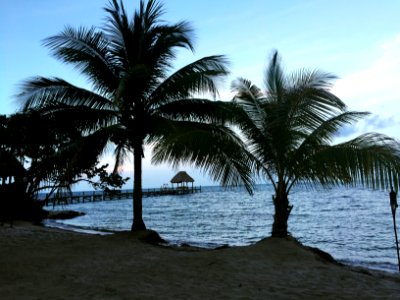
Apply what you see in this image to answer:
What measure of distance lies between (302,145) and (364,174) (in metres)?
1.97

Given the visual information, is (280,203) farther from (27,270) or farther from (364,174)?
(27,270)

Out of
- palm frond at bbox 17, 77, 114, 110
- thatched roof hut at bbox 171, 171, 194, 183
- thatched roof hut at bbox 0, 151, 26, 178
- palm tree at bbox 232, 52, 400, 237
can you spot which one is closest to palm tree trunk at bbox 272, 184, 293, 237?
palm tree at bbox 232, 52, 400, 237

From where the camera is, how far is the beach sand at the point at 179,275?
17.7 feet

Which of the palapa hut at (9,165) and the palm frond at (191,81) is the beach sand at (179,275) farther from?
the palapa hut at (9,165)

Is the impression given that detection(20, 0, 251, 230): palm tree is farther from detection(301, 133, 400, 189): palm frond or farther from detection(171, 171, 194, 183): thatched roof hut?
detection(171, 171, 194, 183): thatched roof hut

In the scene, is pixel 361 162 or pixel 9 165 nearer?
pixel 361 162

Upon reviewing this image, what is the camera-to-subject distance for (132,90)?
38.2 ft

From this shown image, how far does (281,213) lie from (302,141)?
197cm

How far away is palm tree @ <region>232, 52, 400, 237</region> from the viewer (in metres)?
8.07

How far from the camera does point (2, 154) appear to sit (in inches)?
632

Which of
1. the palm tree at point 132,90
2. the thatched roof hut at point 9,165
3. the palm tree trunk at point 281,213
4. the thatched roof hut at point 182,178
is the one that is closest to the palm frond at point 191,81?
the palm tree at point 132,90

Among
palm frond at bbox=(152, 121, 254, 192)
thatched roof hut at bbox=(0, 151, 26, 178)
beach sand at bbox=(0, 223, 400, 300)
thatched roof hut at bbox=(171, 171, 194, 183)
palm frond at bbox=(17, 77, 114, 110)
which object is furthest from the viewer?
thatched roof hut at bbox=(171, 171, 194, 183)

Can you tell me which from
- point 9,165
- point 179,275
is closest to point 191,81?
point 179,275

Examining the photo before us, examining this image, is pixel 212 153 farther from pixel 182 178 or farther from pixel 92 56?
pixel 182 178
